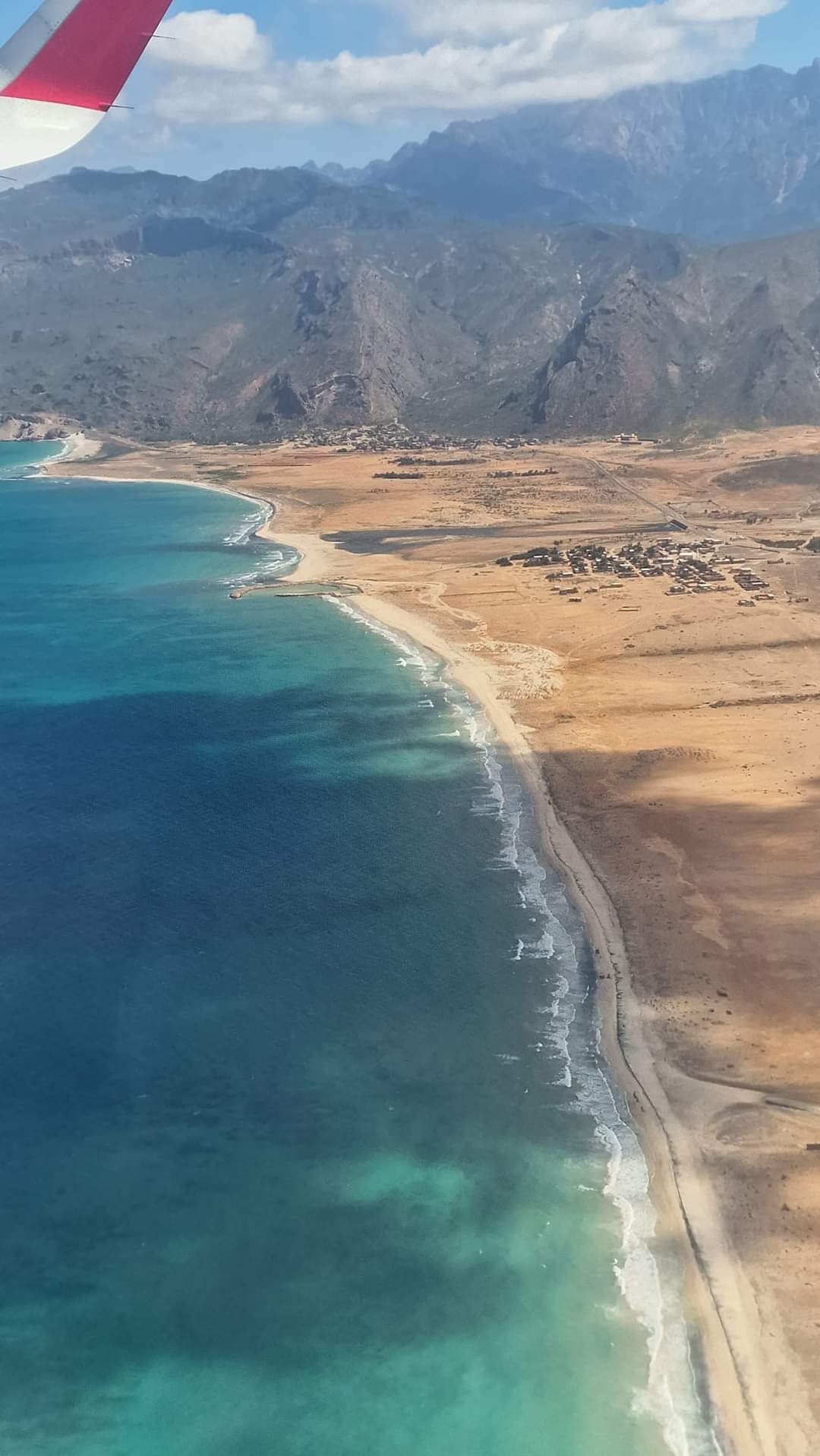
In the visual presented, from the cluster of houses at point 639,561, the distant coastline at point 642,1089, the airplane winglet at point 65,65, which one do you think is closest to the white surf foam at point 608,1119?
the distant coastline at point 642,1089

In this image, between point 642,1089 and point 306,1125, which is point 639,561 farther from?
point 306,1125

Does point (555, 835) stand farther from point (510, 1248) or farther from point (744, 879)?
point (510, 1248)

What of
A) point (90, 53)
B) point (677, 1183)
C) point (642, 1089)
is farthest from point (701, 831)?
point (90, 53)

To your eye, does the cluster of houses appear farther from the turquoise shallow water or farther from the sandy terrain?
the turquoise shallow water

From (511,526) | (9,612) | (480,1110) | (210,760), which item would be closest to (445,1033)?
(480,1110)

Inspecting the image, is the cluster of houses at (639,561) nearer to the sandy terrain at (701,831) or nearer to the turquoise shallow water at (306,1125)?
the sandy terrain at (701,831)

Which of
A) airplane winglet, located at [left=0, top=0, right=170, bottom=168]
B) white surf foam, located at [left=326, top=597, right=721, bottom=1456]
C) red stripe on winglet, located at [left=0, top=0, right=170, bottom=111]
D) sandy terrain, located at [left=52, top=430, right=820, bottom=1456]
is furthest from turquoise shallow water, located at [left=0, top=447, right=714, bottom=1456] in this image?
red stripe on winglet, located at [left=0, top=0, right=170, bottom=111]
